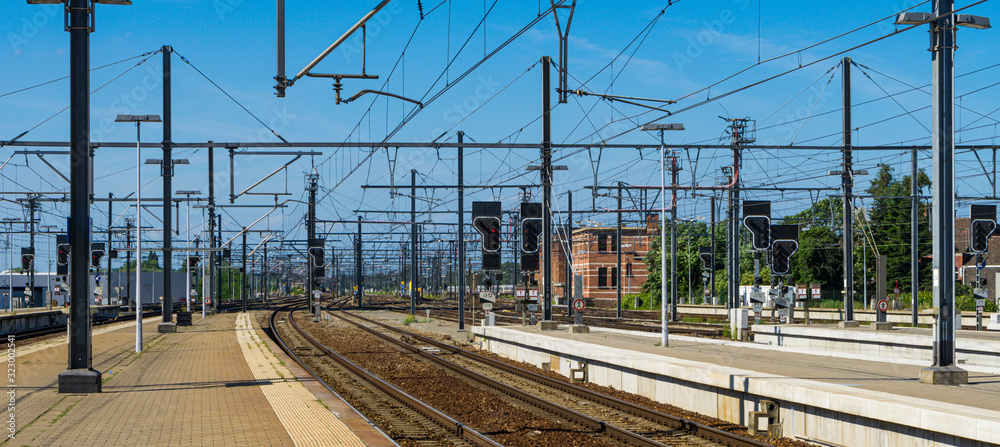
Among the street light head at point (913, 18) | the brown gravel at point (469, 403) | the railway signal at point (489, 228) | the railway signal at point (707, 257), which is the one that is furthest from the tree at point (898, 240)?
the street light head at point (913, 18)

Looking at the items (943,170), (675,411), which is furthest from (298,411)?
(943,170)

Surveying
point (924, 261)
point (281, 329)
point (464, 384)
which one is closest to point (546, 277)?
point (464, 384)

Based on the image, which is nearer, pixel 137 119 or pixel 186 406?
pixel 186 406

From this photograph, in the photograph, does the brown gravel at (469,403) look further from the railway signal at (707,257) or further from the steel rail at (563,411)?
the railway signal at (707,257)

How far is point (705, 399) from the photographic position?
15172mm

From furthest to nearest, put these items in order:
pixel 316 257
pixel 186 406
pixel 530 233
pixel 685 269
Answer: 1. pixel 685 269
2. pixel 316 257
3. pixel 530 233
4. pixel 186 406

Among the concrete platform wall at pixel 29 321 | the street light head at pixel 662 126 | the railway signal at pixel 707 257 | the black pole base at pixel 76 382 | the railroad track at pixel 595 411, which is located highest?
the street light head at pixel 662 126

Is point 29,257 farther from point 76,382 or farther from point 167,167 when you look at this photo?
point 76,382

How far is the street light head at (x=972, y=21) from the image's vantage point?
1477cm

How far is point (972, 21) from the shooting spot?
14.8 meters

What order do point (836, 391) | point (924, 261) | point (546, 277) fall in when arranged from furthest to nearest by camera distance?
point (924, 261)
point (546, 277)
point (836, 391)

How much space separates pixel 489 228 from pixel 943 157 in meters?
21.9

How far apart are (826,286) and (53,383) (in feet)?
242

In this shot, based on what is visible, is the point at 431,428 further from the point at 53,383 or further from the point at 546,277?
the point at 546,277
